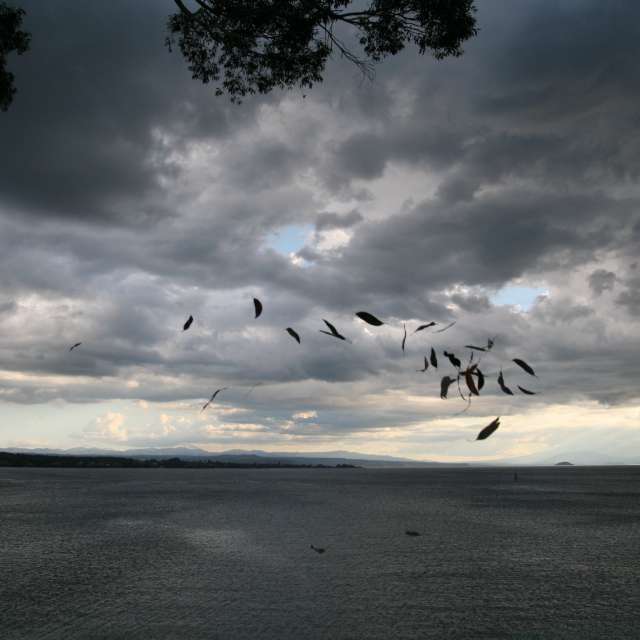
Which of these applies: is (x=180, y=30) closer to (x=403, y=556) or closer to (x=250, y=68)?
(x=250, y=68)

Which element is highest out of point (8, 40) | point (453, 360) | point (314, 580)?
point (8, 40)

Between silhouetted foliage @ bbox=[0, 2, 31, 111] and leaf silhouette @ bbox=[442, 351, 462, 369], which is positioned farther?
silhouetted foliage @ bbox=[0, 2, 31, 111]

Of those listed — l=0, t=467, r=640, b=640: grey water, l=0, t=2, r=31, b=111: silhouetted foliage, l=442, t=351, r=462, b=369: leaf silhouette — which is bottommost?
l=0, t=467, r=640, b=640: grey water

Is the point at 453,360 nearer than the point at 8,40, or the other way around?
the point at 453,360

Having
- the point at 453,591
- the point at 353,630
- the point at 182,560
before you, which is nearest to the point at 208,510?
the point at 182,560

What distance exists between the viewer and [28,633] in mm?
15945

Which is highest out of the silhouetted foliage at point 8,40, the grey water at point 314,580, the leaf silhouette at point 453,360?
the silhouetted foliage at point 8,40

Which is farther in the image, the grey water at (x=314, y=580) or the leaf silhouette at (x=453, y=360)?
the grey water at (x=314, y=580)

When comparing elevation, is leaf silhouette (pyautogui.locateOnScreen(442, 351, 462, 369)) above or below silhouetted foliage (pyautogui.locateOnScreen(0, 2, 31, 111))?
below

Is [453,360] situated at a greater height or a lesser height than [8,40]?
lesser

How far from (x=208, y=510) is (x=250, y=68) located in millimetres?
49068

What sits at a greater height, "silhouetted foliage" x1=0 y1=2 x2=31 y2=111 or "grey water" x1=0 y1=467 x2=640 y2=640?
"silhouetted foliage" x1=0 y1=2 x2=31 y2=111

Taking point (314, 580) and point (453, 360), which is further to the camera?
point (314, 580)

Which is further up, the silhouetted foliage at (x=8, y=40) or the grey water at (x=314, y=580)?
the silhouetted foliage at (x=8, y=40)
